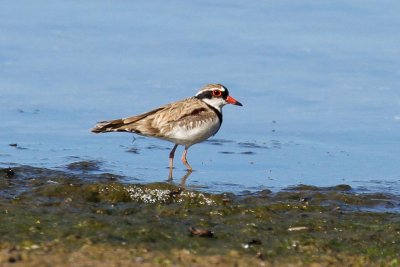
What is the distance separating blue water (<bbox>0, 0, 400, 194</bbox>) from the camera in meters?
12.7

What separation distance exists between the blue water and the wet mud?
0.90 metres

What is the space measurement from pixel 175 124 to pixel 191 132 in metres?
0.20

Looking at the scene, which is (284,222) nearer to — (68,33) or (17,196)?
(17,196)

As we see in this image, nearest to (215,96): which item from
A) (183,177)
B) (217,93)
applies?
(217,93)

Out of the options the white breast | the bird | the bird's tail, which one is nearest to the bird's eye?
the bird

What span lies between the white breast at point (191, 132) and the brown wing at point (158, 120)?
2.4 inches

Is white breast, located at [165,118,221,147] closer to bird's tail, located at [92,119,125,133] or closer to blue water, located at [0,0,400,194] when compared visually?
blue water, located at [0,0,400,194]

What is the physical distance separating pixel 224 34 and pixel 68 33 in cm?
235

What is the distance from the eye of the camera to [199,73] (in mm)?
15633

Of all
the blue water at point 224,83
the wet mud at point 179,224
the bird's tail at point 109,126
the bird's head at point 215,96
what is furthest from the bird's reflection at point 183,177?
the bird's head at point 215,96

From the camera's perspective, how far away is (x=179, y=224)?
9227mm

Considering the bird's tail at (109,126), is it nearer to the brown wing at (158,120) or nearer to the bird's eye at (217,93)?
the brown wing at (158,120)

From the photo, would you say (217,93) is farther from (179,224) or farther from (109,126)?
(179,224)

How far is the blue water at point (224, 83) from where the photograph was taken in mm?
12742
